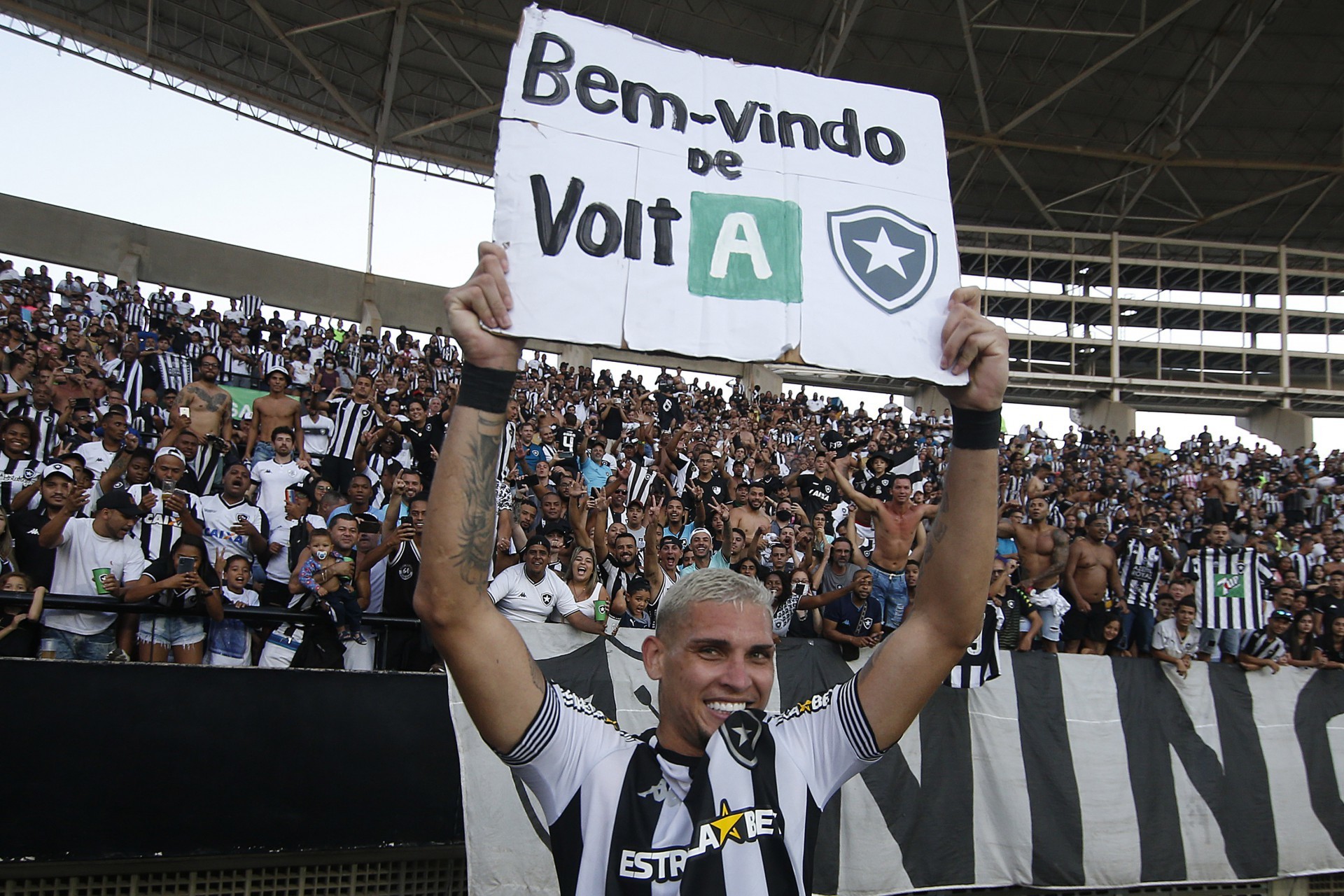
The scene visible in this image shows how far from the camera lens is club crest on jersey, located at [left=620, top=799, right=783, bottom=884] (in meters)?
1.90

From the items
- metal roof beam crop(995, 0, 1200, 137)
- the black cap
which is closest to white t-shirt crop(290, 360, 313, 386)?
the black cap

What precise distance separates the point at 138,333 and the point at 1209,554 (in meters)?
14.0

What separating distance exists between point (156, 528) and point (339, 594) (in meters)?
1.51

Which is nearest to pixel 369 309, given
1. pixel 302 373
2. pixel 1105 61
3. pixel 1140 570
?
pixel 302 373

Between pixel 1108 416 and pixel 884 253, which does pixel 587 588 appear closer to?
pixel 884 253

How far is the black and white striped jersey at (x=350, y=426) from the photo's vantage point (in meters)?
9.13

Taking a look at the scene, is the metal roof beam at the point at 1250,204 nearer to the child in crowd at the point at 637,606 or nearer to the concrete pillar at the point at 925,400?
the concrete pillar at the point at 925,400

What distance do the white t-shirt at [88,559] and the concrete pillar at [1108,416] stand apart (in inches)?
1199

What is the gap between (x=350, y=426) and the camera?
9281 millimetres

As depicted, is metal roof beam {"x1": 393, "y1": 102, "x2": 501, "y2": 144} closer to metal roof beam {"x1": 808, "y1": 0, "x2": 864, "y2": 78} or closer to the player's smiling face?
metal roof beam {"x1": 808, "y1": 0, "x2": 864, "y2": 78}

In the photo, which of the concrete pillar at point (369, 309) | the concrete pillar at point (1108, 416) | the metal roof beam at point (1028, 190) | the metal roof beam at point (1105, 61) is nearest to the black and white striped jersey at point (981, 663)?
the metal roof beam at point (1105, 61)

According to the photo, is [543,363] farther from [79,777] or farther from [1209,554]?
[79,777]

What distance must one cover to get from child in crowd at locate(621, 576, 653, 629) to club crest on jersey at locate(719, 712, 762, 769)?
4497 millimetres

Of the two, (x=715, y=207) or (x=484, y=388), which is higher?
(x=715, y=207)
